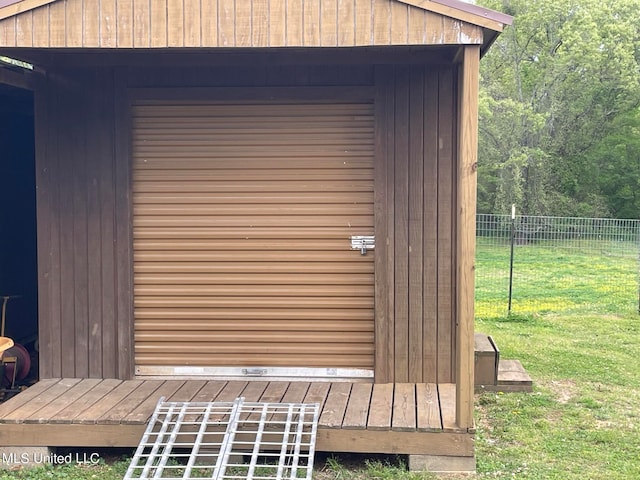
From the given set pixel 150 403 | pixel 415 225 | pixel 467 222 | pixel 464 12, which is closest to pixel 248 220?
pixel 415 225

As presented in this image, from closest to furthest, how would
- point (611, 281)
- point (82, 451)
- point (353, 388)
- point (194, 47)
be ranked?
point (194, 47), point (82, 451), point (353, 388), point (611, 281)

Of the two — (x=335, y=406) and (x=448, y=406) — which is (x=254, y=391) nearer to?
(x=335, y=406)

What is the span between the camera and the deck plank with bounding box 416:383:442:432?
3.60 metres

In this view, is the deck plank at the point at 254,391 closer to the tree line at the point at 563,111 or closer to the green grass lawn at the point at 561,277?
the green grass lawn at the point at 561,277

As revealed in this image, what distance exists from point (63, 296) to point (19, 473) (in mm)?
1317

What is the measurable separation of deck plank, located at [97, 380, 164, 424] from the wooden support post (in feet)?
6.11

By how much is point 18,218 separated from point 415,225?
384 centimetres

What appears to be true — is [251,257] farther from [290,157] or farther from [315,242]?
[290,157]

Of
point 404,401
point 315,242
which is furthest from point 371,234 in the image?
point 404,401

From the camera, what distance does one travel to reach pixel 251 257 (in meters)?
4.60

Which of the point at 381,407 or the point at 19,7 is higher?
the point at 19,7

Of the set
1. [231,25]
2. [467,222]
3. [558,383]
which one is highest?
[231,25]

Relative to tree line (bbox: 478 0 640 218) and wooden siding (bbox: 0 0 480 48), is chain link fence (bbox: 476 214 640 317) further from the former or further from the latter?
tree line (bbox: 478 0 640 218)

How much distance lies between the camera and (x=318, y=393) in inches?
166
